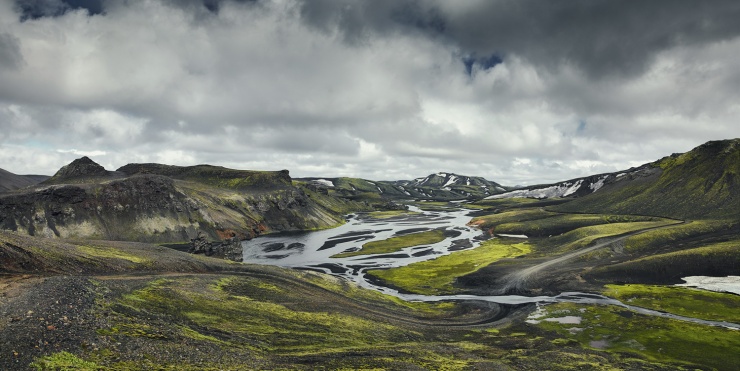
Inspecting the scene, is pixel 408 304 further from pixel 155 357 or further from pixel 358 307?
pixel 155 357

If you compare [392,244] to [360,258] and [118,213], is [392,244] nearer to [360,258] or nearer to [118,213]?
[360,258]

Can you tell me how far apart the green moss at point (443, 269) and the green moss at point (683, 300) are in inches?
1527

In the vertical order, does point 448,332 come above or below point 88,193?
below

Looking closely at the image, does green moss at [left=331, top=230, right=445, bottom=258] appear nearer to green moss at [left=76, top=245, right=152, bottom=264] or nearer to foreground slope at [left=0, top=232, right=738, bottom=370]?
foreground slope at [left=0, top=232, right=738, bottom=370]

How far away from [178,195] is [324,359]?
583 ft

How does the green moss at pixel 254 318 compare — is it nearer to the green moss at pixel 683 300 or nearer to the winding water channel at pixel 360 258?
the winding water channel at pixel 360 258

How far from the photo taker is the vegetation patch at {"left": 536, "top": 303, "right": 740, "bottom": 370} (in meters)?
54.0

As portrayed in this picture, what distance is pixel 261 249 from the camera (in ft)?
525

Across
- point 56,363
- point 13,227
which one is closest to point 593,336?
point 56,363

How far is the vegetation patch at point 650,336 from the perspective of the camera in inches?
2127

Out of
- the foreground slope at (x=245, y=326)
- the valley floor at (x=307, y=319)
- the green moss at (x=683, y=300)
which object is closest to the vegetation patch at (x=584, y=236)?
the valley floor at (x=307, y=319)

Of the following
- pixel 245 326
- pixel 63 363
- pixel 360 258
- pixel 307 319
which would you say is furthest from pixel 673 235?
pixel 63 363

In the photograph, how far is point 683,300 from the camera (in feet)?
270

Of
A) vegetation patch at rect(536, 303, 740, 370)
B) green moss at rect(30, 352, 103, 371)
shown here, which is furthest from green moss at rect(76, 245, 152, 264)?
vegetation patch at rect(536, 303, 740, 370)
